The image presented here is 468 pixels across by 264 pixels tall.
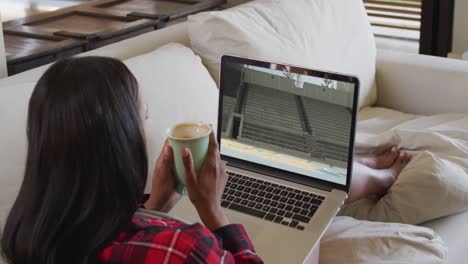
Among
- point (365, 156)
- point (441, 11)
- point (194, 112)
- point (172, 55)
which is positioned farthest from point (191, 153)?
point (441, 11)

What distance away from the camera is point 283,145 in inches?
58.7

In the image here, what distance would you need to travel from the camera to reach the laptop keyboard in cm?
136

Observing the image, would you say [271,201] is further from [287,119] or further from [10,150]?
[10,150]

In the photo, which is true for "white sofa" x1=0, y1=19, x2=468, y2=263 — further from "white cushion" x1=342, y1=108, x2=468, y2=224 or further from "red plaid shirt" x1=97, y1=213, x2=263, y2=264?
"red plaid shirt" x1=97, y1=213, x2=263, y2=264

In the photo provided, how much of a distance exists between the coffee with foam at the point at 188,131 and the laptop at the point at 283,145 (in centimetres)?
27

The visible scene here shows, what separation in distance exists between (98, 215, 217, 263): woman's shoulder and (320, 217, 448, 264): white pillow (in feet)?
1.78

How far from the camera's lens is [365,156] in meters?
2.00

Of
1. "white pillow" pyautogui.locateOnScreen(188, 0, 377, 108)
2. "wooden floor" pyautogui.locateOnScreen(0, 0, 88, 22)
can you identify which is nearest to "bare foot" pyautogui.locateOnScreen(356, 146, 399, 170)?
"white pillow" pyautogui.locateOnScreen(188, 0, 377, 108)

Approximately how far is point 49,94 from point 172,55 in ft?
2.89

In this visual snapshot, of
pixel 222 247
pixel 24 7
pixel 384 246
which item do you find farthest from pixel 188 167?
pixel 24 7

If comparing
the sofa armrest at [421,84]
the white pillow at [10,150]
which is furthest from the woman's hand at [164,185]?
the sofa armrest at [421,84]

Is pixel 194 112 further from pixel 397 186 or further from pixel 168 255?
pixel 168 255

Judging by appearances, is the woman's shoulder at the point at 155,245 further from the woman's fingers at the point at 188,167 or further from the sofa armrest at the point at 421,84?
the sofa armrest at the point at 421,84

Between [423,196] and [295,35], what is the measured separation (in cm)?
72
